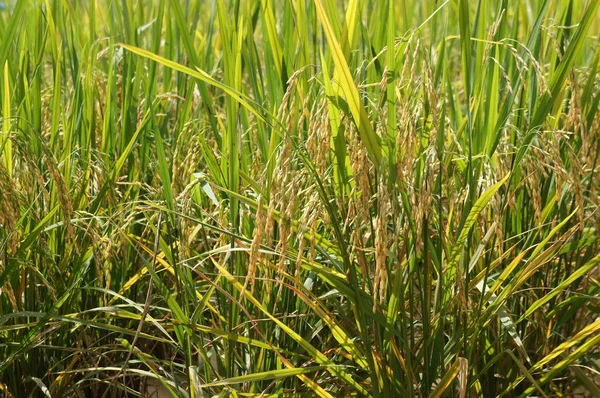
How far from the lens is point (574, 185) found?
1.28 m

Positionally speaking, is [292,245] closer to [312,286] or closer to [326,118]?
[312,286]

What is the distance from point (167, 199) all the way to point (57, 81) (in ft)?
1.60

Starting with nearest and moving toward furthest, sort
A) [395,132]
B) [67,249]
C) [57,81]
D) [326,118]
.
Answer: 1. [326,118]
2. [395,132]
3. [67,249]
4. [57,81]

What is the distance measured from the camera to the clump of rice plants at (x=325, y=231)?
1268mm

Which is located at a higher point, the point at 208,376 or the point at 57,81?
the point at 57,81

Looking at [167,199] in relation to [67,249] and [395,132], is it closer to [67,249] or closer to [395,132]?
[67,249]

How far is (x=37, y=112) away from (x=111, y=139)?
0.62 feet

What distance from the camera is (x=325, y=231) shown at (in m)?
1.46

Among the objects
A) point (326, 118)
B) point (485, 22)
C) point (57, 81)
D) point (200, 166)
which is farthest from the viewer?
point (200, 166)

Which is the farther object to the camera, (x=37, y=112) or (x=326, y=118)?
(x=37, y=112)

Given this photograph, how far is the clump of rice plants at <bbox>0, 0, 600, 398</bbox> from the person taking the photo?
1268 mm

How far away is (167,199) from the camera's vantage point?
4.84 ft

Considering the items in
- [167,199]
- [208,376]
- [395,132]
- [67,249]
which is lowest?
[208,376]

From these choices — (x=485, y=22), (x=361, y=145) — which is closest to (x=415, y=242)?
(x=361, y=145)
